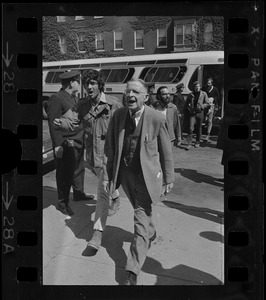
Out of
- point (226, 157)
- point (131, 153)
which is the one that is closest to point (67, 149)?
point (131, 153)

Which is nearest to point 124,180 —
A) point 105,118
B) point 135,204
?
point 135,204

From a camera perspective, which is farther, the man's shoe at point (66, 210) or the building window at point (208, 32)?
the man's shoe at point (66, 210)

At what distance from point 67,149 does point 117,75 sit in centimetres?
67

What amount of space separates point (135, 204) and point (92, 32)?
1.31 metres

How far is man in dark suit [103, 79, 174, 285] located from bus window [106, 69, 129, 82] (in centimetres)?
7

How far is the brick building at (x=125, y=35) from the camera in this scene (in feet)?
9.46

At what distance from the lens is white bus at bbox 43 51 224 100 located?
2.94 meters

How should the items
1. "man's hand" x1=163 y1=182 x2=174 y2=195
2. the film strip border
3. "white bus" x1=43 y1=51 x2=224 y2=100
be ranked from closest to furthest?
the film strip border
"white bus" x1=43 y1=51 x2=224 y2=100
"man's hand" x1=163 y1=182 x2=174 y2=195

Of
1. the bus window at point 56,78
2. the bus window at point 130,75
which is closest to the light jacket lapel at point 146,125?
the bus window at point 130,75

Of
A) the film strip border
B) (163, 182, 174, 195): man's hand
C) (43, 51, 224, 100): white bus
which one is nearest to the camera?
the film strip border

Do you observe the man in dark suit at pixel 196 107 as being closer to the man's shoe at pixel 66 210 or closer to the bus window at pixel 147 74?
the bus window at pixel 147 74

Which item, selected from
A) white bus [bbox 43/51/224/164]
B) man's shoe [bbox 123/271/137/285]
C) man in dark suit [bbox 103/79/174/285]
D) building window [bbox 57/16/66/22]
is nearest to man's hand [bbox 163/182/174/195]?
man in dark suit [bbox 103/79/174/285]

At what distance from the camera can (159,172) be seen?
305cm

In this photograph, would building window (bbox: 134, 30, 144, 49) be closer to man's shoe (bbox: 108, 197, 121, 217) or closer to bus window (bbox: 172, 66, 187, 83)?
bus window (bbox: 172, 66, 187, 83)
